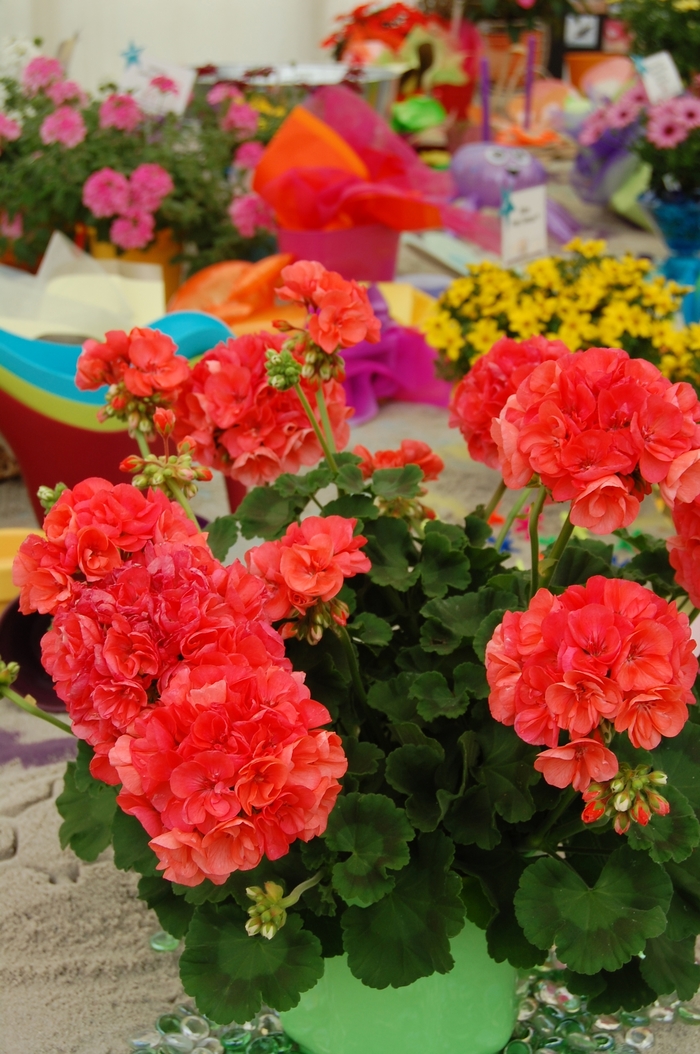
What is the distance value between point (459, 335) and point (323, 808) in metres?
1.20

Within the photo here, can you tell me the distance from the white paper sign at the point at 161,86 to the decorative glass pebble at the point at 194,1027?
5.67 feet

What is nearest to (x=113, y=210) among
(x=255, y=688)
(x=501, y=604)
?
(x=501, y=604)

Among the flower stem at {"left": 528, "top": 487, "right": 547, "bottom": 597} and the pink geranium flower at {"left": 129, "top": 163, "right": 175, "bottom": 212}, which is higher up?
the flower stem at {"left": 528, "top": 487, "right": 547, "bottom": 597}

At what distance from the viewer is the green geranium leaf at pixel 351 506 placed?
2.05 feet

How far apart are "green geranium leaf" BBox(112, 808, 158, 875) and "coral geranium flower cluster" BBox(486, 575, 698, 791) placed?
21 centimetres

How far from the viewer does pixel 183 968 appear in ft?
1.64

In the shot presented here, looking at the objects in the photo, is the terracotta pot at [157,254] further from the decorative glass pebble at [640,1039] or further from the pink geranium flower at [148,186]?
the decorative glass pebble at [640,1039]

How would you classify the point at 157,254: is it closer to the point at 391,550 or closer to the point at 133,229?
the point at 133,229

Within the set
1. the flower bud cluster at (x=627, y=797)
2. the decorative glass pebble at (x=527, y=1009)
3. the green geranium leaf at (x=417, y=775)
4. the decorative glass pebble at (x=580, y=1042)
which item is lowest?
the decorative glass pebble at (x=527, y=1009)

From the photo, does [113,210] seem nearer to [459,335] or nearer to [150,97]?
[150,97]

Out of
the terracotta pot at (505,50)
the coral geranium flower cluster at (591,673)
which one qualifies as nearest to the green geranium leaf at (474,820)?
the coral geranium flower cluster at (591,673)

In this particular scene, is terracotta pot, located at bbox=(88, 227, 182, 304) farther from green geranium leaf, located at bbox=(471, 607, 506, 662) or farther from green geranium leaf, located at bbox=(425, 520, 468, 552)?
green geranium leaf, located at bbox=(471, 607, 506, 662)

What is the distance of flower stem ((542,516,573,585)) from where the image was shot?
52 centimetres

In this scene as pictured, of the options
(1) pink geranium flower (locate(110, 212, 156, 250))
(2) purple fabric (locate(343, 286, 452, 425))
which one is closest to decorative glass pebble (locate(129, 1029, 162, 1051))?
(2) purple fabric (locate(343, 286, 452, 425))
